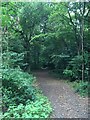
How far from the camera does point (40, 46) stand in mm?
7340

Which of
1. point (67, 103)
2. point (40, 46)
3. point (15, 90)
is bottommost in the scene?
point (67, 103)

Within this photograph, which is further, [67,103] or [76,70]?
[76,70]

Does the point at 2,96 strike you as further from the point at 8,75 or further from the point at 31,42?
the point at 31,42

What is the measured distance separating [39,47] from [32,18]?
3.47 feet

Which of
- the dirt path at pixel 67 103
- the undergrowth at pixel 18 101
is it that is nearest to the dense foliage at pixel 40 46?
the undergrowth at pixel 18 101

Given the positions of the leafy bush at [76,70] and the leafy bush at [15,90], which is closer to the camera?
the leafy bush at [15,90]

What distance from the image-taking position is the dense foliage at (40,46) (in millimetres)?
2793

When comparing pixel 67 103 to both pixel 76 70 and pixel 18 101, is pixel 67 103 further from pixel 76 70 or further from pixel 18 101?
pixel 76 70

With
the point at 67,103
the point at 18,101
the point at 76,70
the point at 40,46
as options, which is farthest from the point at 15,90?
Answer: the point at 40,46

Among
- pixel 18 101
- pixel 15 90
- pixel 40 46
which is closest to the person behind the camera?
pixel 18 101

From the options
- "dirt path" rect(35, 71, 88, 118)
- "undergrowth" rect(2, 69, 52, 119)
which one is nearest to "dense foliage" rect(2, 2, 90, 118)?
"undergrowth" rect(2, 69, 52, 119)

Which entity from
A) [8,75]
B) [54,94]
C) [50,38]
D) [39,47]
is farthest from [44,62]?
[8,75]

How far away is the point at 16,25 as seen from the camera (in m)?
6.96

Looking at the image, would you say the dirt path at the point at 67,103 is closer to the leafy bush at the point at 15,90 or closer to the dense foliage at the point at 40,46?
the dense foliage at the point at 40,46
